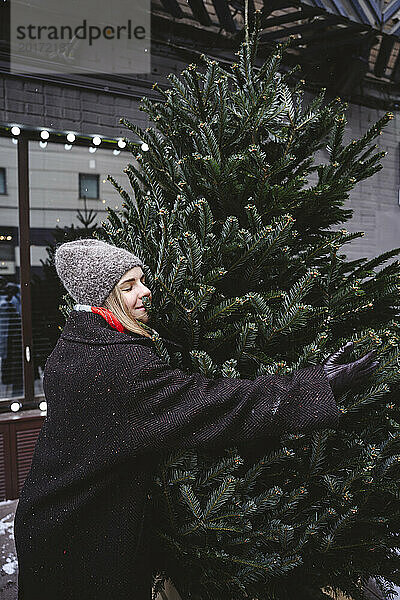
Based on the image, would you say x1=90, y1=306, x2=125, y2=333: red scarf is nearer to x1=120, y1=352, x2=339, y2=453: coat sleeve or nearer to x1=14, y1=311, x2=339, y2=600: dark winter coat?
x1=14, y1=311, x2=339, y2=600: dark winter coat

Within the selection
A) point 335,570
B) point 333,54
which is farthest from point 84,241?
point 333,54

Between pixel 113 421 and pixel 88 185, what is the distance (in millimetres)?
3800

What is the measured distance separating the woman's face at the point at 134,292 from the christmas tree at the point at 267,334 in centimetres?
4

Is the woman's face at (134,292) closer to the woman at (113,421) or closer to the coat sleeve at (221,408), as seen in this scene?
the woman at (113,421)

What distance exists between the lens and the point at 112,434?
1111 millimetres

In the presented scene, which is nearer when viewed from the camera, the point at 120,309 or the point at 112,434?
the point at 112,434

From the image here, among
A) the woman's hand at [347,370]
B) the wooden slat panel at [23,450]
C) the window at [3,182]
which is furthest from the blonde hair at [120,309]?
the window at [3,182]

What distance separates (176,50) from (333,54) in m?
1.89

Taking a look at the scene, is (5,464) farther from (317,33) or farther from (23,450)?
(317,33)

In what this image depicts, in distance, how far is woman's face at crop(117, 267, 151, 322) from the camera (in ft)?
4.25

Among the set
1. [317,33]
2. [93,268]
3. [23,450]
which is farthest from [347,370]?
[317,33]

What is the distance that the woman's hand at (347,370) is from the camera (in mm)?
1076

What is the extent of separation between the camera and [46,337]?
14.0ft

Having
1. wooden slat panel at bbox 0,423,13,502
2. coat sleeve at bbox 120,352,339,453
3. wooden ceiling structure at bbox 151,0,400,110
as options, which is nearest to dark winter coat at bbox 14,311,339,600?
coat sleeve at bbox 120,352,339,453
